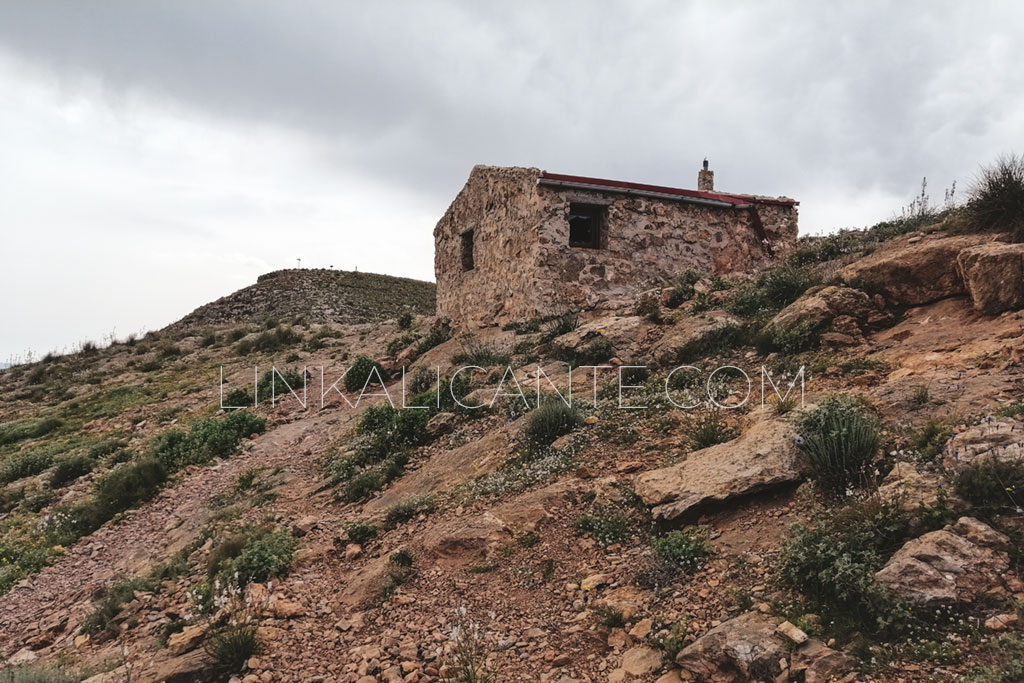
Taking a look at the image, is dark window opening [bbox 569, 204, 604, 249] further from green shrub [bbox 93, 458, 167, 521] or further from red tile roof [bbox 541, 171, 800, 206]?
green shrub [bbox 93, 458, 167, 521]

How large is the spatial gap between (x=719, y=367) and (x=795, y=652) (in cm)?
489

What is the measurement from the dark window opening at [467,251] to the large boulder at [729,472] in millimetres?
9857

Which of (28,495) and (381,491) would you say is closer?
(381,491)

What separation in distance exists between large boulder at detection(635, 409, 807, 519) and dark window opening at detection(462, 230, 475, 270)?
9857mm

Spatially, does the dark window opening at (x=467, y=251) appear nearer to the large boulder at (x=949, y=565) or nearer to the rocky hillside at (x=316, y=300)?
the large boulder at (x=949, y=565)

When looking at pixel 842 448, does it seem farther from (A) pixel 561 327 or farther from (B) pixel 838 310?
(A) pixel 561 327

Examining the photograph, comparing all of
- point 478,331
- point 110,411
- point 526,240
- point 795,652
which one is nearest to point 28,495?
point 110,411

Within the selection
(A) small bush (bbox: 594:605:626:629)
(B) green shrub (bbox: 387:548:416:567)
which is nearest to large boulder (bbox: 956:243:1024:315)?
(A) small bush (bbox: 594:605:626:629)

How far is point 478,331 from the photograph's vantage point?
13.8 metres

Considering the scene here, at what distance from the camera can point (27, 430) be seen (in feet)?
45.8

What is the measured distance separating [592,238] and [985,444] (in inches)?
366

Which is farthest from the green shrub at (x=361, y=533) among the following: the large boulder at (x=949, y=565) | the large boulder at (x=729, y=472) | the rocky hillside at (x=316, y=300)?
the rocky hillside at (x=316, y=300)

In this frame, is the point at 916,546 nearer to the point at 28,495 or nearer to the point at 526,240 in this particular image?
the point at 526,240

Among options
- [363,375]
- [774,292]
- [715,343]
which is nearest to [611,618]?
[715,343]
